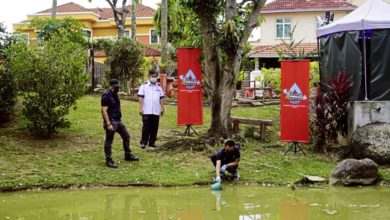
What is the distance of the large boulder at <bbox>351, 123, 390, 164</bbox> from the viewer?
10.9 metres

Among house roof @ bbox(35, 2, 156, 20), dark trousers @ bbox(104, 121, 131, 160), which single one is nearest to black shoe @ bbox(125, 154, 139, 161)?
→ dark trousers @ bbox(104, 121, 131, 160)

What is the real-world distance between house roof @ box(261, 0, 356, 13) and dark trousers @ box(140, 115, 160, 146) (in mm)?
23902

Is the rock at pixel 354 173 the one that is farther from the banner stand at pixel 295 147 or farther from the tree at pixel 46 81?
the tree at pixel 46 81

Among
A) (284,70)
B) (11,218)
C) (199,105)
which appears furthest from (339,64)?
(11,218)

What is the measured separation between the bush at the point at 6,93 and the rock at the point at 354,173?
300 inches

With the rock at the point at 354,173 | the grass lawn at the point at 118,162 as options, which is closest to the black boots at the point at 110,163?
the grass lawn at the point at 118,162

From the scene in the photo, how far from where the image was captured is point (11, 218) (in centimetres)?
714

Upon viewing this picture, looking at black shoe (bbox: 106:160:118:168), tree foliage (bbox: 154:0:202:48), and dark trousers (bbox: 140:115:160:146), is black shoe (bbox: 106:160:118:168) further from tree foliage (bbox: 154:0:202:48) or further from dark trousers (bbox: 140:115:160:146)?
tree foliage (bbox: 154:0:202:48)

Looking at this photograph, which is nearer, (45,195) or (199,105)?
(45,195)

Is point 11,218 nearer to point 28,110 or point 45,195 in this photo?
point 45,195

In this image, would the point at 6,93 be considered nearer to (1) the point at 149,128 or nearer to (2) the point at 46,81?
(2) the point at 46,81

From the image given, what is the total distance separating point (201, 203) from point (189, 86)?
16.8 ft

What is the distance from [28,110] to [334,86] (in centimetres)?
695

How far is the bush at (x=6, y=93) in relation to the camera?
40.8 ft
